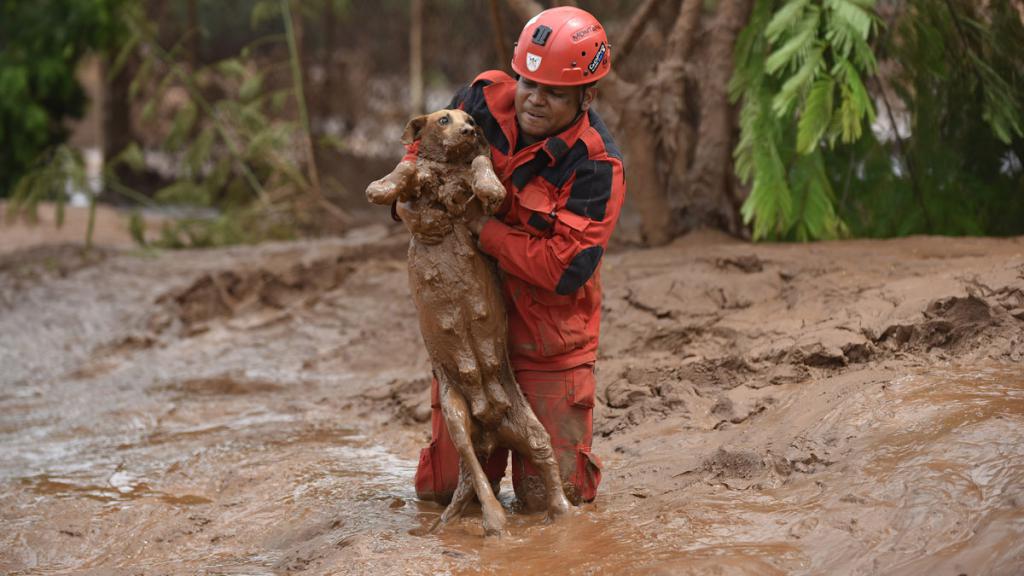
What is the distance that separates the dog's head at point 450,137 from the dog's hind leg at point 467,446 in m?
0.77

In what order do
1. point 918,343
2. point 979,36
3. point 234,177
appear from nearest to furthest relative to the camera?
point 918,343
point 979,36
point 234,177

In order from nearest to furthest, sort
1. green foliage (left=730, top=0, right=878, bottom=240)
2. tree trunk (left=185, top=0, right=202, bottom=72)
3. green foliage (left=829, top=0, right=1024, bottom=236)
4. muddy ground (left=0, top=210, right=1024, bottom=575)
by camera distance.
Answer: muddy ground (left=0, top=210, right=1024, bottom=575), green foliage (left=730, top=0, right=878, bottom=240), green foliage (left=829, top=0, right=1024, bottom=236), tree trunk (left=185, top=0, right=202, bottom=72)

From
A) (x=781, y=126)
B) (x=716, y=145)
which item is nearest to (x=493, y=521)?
(x=781, y=126)

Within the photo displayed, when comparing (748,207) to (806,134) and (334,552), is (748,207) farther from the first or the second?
(334,552)

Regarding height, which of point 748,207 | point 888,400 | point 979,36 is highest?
point 979,36

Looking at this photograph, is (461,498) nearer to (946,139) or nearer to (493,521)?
(493,521)

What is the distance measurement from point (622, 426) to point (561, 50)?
201 cm

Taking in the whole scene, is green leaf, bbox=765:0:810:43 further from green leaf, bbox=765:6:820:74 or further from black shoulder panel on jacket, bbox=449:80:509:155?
black shoulder panel on jacket, bbox=449:80:509:155

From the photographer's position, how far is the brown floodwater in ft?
10.2

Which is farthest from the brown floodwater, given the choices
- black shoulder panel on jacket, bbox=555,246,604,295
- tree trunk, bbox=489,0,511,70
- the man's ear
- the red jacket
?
tree trunk, bbox=489,0,511,70

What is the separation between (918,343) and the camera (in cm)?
457

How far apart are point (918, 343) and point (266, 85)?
10.7m

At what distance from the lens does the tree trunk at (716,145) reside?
22.9 feet

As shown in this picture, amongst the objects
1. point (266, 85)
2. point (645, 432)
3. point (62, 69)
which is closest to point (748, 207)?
point (645, 432)
